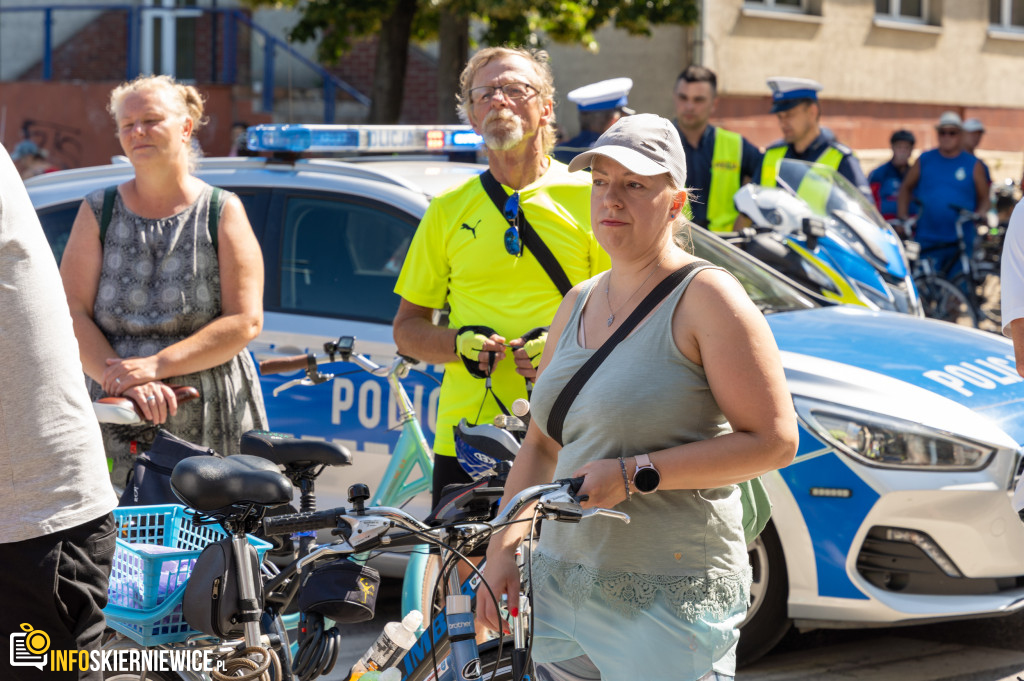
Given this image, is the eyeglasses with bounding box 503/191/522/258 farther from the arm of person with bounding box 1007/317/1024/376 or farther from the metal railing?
the metal railing

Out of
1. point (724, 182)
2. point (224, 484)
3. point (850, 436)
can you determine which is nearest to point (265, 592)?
point (224, 484)

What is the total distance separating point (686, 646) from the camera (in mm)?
2359

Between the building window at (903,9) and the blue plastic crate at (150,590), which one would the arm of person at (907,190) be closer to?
the building window at (903,9)

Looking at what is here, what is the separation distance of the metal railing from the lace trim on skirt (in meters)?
14.7

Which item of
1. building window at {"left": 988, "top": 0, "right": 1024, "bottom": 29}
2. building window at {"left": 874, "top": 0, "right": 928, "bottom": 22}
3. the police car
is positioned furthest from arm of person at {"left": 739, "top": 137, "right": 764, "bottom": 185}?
building window at {"left": 988, "top": 0, "right": 1024, "bottom": 29}

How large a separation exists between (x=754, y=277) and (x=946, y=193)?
6.81m

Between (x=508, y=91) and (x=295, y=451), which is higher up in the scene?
(x=508, y=91)

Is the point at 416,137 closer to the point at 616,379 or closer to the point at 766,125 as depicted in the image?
the point at 616,379

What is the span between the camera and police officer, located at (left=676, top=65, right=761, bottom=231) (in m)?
7.18

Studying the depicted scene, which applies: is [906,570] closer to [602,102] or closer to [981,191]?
[602,102]

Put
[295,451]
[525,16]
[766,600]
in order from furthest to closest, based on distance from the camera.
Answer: [525,16] → [766,600] → [295,451]

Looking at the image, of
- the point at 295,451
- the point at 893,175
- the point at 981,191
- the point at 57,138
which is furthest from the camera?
the point at 57,138

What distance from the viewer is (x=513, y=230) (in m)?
3.69

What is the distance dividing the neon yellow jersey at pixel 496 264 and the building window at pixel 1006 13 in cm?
1805
